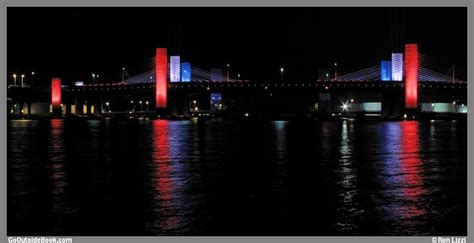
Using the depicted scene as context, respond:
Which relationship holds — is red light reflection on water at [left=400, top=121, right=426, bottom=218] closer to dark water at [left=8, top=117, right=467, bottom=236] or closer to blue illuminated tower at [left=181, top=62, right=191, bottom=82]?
dark water at [left=8, top=117, right=467, bottom=236]

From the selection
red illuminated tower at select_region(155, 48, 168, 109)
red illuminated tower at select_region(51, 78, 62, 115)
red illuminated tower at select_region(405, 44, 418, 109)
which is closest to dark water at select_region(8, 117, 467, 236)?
red illuminated tower at select_region(405, 44, 418, 109)

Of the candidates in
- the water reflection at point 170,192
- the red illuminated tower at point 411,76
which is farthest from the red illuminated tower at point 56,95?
the water reflection at point 170,192

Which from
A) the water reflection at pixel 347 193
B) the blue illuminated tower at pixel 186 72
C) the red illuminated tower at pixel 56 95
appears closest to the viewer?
the water reflection at pixel 347 193

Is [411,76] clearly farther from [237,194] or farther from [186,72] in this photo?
[237,194]

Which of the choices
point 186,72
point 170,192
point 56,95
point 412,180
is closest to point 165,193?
point 170,192

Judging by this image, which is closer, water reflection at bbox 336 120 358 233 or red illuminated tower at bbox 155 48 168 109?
water reflection at bbox 336 120 358 233

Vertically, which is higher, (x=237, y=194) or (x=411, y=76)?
(x=411, y=76)

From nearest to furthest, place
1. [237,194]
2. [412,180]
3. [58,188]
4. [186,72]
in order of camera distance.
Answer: [237,194] → [58,188] → [412,180] → [186,72]

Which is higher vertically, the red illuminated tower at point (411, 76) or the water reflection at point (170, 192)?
the red illuminated tower at point (411, 76)

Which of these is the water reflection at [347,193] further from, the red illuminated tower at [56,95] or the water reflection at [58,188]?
the red illuminated tower at [56,95]

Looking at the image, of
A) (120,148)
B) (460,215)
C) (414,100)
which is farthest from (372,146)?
(414,100)

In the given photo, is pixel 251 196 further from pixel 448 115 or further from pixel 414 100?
pixel 448 115
